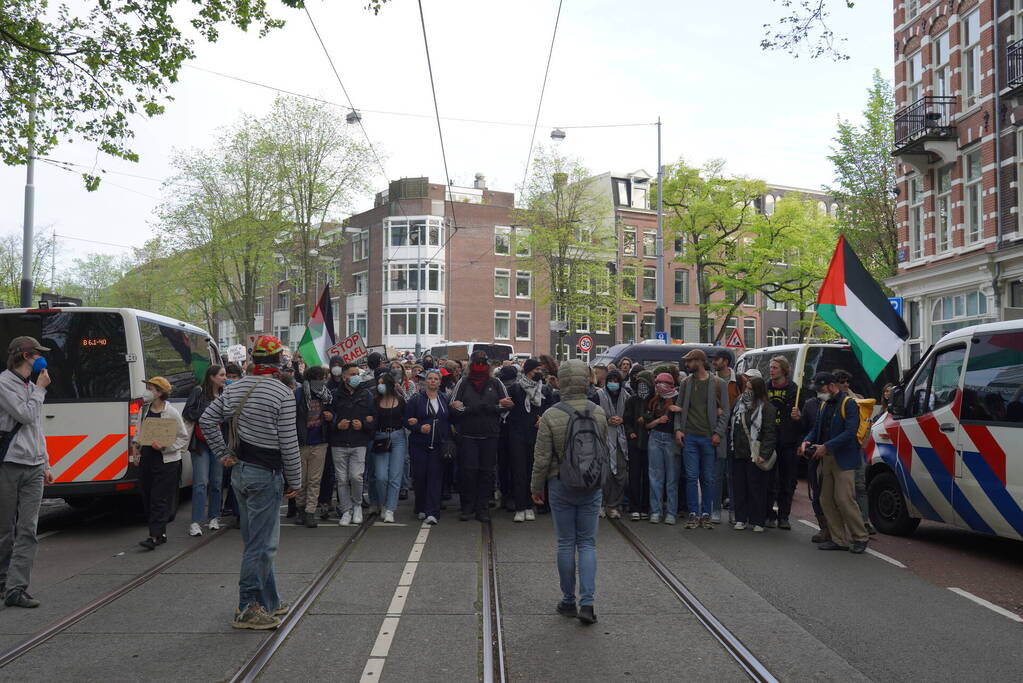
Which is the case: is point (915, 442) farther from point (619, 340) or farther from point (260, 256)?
point (619, 340)

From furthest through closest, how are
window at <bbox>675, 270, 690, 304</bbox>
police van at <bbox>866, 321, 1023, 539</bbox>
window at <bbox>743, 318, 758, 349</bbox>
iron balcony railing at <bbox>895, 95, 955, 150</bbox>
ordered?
window at <bbox>743, 318, 758, 349</bbox>
window at <bbox>675, 270, 690, 304</bbox>
iron balcony railing at <bbox>895, 95, 955, 150</bbox>
police van at <bbox>866, 321, 1023, 539</bbox>

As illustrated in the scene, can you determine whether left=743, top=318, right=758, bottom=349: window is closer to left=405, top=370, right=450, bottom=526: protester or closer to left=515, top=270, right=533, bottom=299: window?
left=515, top=270, right=533, bottom=299: window

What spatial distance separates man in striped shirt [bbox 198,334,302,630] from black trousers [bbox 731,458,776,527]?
19.2ft

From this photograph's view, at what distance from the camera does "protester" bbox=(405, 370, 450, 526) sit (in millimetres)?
11219

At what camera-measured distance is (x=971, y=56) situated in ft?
83.9

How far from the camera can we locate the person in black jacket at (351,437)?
35.9 feet

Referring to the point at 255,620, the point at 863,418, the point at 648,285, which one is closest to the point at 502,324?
the point at 648,285

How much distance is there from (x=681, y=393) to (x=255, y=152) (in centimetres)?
3298

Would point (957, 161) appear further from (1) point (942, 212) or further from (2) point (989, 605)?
(2) point (989, 605)

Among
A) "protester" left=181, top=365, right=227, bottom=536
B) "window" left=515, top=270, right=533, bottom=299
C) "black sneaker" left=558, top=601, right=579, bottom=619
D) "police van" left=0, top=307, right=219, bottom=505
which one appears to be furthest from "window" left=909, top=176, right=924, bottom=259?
"window" left=515, top=270, right=533, bottom=299

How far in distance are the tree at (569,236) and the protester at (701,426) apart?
1345 inches

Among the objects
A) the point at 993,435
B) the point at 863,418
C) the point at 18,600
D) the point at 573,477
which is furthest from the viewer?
the point at 863,418

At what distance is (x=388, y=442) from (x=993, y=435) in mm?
6375

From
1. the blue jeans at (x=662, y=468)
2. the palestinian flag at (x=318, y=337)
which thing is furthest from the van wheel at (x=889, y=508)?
the palestinian flag at (x=318, y=337)
